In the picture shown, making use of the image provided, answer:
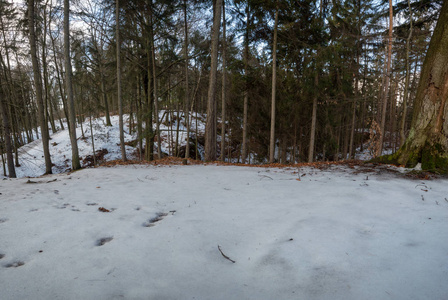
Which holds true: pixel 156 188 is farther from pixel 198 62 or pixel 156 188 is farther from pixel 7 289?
pixel 198 62

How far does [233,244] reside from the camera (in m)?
2.07

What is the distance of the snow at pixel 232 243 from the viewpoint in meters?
1.46

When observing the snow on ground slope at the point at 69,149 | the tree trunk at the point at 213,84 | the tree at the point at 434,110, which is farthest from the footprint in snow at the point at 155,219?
the snow on ground slope at the point at 69,149

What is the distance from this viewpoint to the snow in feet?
4.79

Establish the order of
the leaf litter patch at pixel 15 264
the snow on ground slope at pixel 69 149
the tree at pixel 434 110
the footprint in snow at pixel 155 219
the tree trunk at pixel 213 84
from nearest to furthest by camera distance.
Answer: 1. the leaf litter patch at pixel 15 264
2. the footprint in snow at pixel 155 219
3. the tree at pixel 434 110
4. the tree trunk at pixel 213 84
5. the snow on ground slope at pixel 69 149

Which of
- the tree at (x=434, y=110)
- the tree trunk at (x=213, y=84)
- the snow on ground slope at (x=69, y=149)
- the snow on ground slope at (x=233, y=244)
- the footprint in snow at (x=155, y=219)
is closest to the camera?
the snow on ground slope at (x=233, y=244)

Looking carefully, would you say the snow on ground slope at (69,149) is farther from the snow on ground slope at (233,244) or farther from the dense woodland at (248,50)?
the snow on ground slope at (233,244)

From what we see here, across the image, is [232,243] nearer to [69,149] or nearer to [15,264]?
[15,264]

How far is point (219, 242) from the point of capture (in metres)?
2.10

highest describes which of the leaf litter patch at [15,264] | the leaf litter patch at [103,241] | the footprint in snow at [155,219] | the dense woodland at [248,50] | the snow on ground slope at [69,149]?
the dense woodland at [248,50]

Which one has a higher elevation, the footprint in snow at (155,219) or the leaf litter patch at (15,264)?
the leaf litter patch at (15,264)

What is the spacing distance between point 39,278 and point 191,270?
1.12m

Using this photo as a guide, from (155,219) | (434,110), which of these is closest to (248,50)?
(434,110)

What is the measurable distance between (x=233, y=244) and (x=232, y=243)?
2cm
